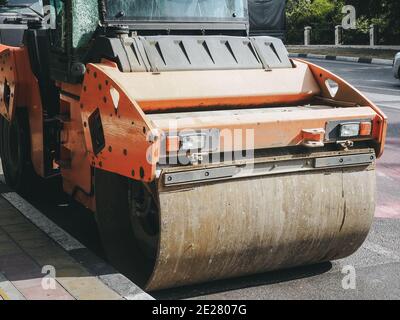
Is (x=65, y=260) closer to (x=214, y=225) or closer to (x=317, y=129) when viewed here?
(x=214, y=225)

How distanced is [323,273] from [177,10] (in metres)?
2.27

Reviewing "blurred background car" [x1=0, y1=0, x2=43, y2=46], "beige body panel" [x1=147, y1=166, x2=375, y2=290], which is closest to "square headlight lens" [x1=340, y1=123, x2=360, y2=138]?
"beige body panel" [x1=147, y1=166, x2=375, y2=290]

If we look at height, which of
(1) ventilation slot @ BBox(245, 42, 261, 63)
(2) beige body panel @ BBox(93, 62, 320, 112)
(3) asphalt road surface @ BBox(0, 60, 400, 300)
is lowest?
(3) asphalt road surface @ BBox(0, 60, 400, 300)

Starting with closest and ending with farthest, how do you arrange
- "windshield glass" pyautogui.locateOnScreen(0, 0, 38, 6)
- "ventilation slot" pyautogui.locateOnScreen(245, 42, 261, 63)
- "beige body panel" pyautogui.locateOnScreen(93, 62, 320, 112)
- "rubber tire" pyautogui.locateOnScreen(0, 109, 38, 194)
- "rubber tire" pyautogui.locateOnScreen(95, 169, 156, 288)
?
"beige body panel" pyautogui.locateOnScreen(93, 62, 320, 112) → "rubber tire" pyautogui.locateOnScreen(95, 169, 156, 288) → "ventilation slot" pyautogui.locateOnScreen(245, 42, 261, 63) → "rubber tire" pyautogui.locateOnScreen(0, 109, 38, 194) → "windshield glass" pyautogui.locateOnScreen(0, 0, 38, 6)

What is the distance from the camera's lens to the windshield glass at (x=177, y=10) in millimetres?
5762

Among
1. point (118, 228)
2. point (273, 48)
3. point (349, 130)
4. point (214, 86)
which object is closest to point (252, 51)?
point (273, 48)

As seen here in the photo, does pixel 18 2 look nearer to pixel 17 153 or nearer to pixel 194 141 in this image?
pixel 17 153

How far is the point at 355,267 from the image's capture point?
5.68 metres

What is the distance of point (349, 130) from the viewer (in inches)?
203

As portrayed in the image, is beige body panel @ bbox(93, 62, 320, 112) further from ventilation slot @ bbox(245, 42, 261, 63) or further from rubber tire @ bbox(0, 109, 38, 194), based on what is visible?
rubber tire @ bbox(0, 109, 38, 194)

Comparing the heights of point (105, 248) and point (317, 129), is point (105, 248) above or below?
below

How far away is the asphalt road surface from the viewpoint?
16.9 ft
